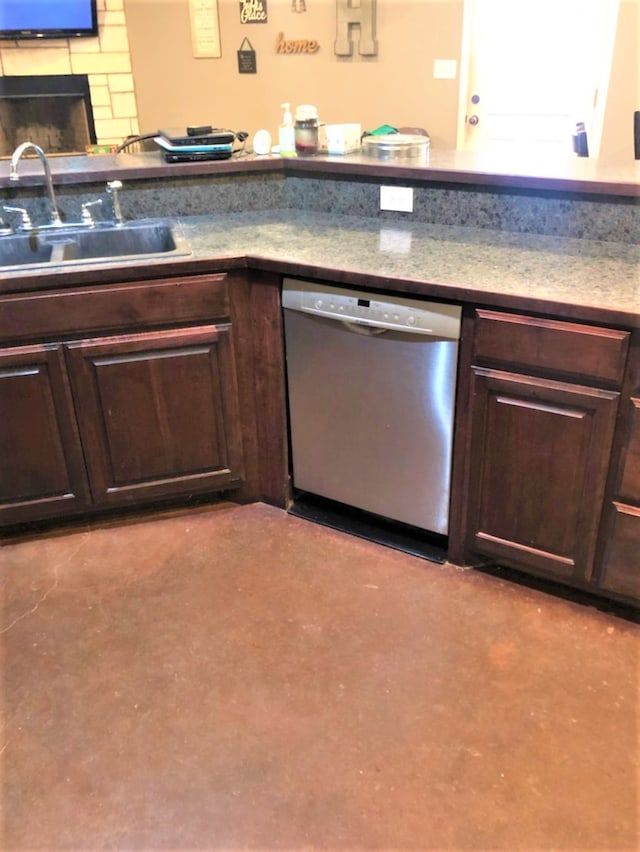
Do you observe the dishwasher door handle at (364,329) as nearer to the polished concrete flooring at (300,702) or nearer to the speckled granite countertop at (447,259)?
the speckled granite countertop at (447,259)

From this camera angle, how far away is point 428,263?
193 centimetres

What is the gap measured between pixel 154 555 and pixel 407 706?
91 cm

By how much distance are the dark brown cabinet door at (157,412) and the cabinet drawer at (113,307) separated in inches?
1.9

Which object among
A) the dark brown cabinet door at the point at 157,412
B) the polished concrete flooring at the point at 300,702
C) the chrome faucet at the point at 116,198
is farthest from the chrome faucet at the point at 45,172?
the polished concrete flooring at the point at 300,702

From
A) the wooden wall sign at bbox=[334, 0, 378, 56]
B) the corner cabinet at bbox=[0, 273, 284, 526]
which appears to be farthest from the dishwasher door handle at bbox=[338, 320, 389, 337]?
the wooden wall sign at bbox=[334, 0, 378, 56]

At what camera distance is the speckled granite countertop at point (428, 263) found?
1.68 metres

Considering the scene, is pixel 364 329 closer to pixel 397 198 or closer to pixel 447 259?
pixel 447 259

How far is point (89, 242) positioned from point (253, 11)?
3368mm

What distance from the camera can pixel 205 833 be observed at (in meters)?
1.39

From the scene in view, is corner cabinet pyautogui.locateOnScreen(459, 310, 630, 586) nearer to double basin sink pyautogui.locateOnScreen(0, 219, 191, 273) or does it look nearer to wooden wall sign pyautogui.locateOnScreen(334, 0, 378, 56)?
double basin sink pyautogui.locateOnScreen(0, 219, 191, 273)

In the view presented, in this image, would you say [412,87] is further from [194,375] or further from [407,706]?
[407,706]

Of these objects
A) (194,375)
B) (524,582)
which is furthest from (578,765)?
(194,375)

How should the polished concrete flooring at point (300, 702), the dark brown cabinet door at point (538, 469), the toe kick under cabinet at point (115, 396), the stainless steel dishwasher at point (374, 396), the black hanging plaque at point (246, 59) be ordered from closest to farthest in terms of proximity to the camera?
the polished concrete flooring at point (300, 702) → the dark brown cabinet door at point (538, 469) → the stainless steel dishwasher at point (374, 396) → the toe kick under cabinet at point (115, 396) → the black hanging plaque at point (246, 59)

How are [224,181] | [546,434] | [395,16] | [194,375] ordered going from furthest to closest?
[395,16], [224,181], [194,375], [546,434]
